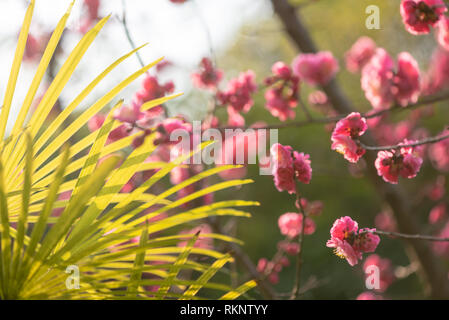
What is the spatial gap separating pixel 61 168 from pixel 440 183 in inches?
90.4

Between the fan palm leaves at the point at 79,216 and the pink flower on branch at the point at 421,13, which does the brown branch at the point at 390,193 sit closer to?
the pink flower on branch at the point at 421,13

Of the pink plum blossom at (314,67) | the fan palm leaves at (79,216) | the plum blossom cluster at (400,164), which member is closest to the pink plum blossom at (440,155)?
the pink plum blossom at (314,67)

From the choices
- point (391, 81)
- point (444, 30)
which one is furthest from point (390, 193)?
point (444, 30)

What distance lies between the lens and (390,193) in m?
1.74

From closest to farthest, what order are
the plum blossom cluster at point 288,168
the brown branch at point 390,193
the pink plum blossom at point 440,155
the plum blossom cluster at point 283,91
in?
the plum blossom cluster at point 288,168
the plum blossom cluster at point 283,91
the brown branch at point 390,193
the pink plum blossom at point 440,155

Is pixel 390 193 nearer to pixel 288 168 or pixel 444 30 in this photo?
pixel 444 30

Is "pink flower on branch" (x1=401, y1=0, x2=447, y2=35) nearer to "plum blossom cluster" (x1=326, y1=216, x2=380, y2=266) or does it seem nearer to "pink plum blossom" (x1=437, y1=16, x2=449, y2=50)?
"pink plum blossom" (x1=437, y1=16, x2=449, y2=50)

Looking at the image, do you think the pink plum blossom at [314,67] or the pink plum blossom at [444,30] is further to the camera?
the pink plum blossom at [314,67]

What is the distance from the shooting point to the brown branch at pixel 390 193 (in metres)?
1.68

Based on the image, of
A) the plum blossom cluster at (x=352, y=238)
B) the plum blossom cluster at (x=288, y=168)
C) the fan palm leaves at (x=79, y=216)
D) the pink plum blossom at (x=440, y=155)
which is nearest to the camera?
the fan palm leaves at (x=79, y=216)

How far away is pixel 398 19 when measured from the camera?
4.92m

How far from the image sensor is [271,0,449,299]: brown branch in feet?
5.52
